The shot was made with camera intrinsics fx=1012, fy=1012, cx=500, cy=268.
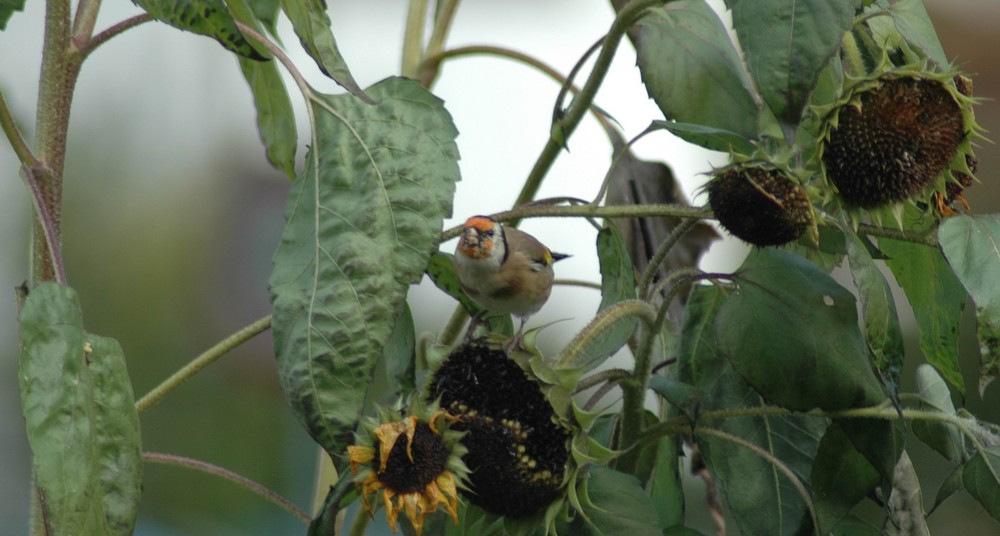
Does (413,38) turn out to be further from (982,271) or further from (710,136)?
(982,271)

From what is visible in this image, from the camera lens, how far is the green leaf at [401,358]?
0.66 metres

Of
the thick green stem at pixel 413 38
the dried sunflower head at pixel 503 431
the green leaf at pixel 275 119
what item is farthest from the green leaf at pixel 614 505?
the thick green stem at pixel 413 38

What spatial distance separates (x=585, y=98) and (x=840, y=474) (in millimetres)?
305

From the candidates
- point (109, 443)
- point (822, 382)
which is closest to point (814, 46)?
point (822, 382)

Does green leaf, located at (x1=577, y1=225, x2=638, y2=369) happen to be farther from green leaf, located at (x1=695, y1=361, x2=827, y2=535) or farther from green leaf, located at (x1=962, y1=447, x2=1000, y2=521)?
green leaf, located at (x1=962, y1=447, x2=1000, y2=521)

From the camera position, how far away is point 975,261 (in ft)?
1.88

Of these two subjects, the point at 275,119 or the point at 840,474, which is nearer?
the point at 840,474

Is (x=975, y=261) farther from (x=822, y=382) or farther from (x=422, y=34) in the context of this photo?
(x=422, y=34)

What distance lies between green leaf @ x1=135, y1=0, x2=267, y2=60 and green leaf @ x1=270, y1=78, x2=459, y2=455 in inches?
3.0

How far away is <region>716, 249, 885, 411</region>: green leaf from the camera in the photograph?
615 millimetres

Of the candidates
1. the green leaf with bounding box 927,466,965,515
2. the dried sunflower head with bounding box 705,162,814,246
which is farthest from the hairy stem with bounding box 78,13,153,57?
the green leaf with bounding box 927,466,965,515

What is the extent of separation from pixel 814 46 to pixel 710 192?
Result: 0.10m

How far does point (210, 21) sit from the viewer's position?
0.56 metres

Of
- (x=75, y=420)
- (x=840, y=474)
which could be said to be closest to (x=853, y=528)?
(x=840, y=474)
